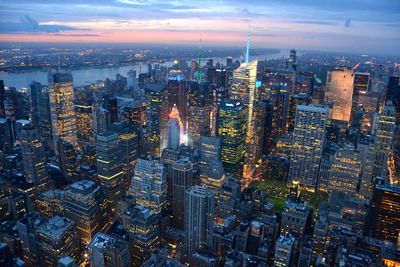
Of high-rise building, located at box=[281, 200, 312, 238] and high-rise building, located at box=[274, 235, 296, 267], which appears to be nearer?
high-rise building, located at box=[274, 235, 296, 267]

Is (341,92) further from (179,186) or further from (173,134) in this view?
(179,186)

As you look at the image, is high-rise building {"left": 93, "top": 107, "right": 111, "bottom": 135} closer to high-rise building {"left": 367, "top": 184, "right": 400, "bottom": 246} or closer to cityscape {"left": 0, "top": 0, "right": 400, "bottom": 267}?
cityscape {"left": 0, "top": 0, "right": 400, "bottom": 267}

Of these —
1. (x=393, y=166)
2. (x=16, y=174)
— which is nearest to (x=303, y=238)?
(x=393, y=166)

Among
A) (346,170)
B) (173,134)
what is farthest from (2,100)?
(346,170)

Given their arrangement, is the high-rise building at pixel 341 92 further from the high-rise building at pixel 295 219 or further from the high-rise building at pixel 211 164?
the high-rise building at pixel 295 219

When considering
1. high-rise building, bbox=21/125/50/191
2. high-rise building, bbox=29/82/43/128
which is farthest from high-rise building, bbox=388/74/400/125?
high-rise building, bbox=29/82/43/128

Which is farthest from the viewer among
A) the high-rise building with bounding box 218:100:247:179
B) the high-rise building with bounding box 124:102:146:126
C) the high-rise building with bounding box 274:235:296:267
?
the high-rise building with bounding box 124:102:146:126
